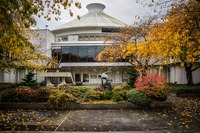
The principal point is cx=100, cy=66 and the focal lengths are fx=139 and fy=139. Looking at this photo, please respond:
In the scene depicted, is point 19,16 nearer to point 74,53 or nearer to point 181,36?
point 181,36

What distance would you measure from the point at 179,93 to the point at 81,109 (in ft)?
35.2

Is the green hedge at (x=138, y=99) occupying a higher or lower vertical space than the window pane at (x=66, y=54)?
lower

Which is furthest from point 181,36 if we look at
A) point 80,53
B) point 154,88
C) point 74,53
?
point 74,53

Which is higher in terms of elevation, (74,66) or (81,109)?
(74,66)

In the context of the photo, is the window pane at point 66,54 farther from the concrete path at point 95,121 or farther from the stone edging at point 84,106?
the concrete path at point 95,121

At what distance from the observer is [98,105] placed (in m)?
9.42

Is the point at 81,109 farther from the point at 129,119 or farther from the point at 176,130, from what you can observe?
the point at 176,130

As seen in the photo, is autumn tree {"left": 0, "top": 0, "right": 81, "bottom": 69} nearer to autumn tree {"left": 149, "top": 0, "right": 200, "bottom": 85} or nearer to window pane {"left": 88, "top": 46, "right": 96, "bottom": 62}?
autumn tree {"left": 149, "top": 0, "right": 200, "bottom": 85}

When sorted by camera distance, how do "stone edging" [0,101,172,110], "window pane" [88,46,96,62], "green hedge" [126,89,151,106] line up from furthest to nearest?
"window pane" [88,46,96,62] → "stone edging" [0,101,172,110] → "green hedge" [126,89,151,106]

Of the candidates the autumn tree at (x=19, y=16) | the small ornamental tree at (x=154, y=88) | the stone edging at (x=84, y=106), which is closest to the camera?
the autumn tree at (x=19, y=16)

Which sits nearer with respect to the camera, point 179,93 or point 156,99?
point 156,99

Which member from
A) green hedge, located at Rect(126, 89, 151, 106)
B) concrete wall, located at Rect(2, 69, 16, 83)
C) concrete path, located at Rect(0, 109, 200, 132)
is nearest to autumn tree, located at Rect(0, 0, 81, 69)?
concrete path, located at Rect(0, 109, 200, 132)

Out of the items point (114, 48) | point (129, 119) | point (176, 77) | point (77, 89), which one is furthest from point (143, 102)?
point (176, 77)

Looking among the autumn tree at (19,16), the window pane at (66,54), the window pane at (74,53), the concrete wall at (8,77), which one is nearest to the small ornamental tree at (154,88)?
the autumn tree at (19,16)
